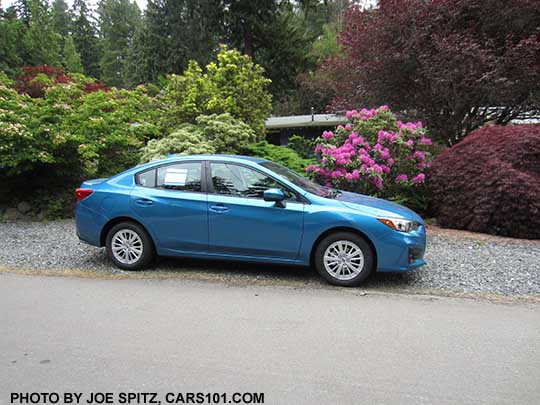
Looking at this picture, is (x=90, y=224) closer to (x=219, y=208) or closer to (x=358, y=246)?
(x=219, y=208)

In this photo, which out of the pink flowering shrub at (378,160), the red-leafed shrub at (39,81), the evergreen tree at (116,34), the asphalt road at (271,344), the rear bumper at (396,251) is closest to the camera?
the asphalt road at (271,344)

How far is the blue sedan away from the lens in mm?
5062

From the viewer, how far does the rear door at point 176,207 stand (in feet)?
18.0

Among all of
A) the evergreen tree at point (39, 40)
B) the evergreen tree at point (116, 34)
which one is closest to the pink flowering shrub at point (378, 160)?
the evergreen tree at point (39, 40)

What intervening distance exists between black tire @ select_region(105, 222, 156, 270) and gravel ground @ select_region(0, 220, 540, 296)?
0.15 m

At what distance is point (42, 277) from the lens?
5.55 metres

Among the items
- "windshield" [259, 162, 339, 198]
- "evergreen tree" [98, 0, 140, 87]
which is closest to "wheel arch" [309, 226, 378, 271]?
"windshield" [259, 162, 339, 198]

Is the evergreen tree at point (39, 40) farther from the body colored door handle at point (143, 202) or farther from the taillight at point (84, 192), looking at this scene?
the body colored door handle at point (143, 202)

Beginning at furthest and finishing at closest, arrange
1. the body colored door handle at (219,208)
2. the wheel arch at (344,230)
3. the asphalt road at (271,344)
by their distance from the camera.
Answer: the body colored door handle at (219,208), the wheel arch at (344,230), the asphalt road at (271,344)

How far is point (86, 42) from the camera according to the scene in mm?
53625

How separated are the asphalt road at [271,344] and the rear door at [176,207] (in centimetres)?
69

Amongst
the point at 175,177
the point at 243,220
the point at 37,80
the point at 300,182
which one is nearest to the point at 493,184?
the point at 300,182

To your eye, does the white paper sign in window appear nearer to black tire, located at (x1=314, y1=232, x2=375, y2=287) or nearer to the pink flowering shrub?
black tire, located at (x1=314, y1=232, x2=375, y2=287)

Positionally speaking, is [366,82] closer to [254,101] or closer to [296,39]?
[254,101]
